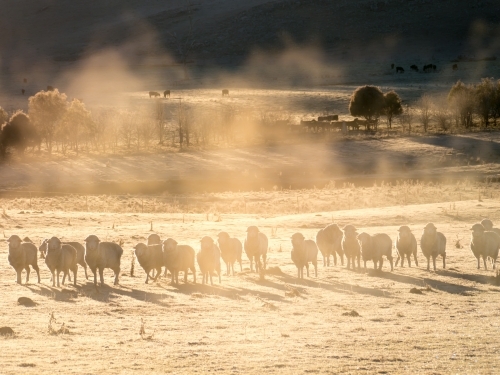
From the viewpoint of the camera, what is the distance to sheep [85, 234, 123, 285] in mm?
23641

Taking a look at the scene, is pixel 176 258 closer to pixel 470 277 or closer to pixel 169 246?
pixel 169 246

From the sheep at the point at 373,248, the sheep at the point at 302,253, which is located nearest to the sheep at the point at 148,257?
the sheep at the point at 302,253

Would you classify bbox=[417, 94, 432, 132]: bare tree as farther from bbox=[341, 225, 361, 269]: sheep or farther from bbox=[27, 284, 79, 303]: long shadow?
bbox=[27, 284, 79, 303]: long shadow

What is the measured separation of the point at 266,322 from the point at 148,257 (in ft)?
23.5

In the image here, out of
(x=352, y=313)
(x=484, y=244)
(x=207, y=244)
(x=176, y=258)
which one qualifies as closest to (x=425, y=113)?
(x=484, y=244)

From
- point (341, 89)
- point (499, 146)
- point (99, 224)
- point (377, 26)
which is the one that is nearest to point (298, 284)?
A: point (99, 224)

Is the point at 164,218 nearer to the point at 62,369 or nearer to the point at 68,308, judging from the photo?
the point at 68,308

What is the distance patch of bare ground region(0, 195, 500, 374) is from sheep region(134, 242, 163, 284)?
499 mm

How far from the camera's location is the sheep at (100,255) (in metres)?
23.6

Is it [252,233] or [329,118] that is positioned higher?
[329,118]

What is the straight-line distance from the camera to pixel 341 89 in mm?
112000

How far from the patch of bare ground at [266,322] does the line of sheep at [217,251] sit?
1.84 ft

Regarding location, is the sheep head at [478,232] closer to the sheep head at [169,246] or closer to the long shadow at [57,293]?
the sheep head at [169,246]

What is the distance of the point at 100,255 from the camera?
23.7 m
